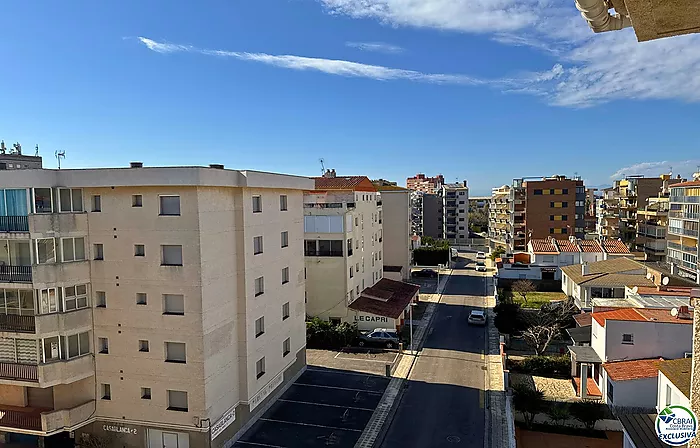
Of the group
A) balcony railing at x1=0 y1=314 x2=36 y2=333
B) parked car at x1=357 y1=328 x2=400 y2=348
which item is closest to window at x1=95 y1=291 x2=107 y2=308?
balcony railing at x1=0 y1=314 x2=36 y2=333

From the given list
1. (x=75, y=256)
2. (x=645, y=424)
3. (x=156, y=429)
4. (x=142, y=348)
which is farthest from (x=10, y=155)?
(x=645, y=424)

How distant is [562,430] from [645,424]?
5.98 meters

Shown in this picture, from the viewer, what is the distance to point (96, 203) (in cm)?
2222

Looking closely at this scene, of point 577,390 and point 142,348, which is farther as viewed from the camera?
point 577,390

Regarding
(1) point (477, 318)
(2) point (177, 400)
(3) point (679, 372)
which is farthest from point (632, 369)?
(2) point (177, 400)

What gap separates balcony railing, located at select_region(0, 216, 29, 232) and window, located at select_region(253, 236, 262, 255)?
1009 cm

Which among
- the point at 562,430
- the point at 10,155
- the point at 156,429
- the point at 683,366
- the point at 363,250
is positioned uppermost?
the point at 10,155

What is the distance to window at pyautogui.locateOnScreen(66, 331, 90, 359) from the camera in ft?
70.7

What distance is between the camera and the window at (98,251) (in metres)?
22.2

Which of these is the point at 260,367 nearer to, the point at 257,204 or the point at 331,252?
the point at 257,204

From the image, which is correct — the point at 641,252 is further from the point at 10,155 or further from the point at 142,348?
the point at 10,155

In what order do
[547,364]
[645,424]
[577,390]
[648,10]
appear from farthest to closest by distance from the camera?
[547,364]
[577,390]
[645,424]
[648,10]

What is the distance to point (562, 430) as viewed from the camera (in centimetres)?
2553

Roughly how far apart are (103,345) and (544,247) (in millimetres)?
54414
